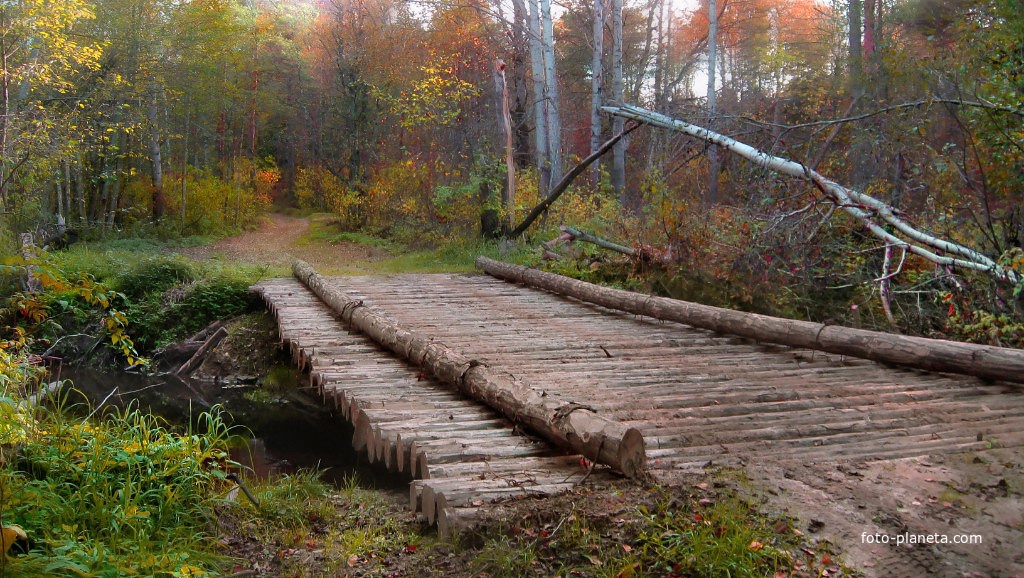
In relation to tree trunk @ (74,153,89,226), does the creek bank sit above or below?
below

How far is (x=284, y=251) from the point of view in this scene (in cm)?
1847

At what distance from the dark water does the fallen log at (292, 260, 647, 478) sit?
1.15 meters

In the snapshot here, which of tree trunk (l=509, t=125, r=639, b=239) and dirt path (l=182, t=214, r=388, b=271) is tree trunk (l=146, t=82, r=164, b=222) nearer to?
dirt path (l=182, t=214, r=388, b=271)

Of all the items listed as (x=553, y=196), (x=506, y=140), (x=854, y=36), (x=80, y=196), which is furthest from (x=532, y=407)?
(x=80, y=196)

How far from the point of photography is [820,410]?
4.72 metres

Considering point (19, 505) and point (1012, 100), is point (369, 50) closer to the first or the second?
point (1012, 100)

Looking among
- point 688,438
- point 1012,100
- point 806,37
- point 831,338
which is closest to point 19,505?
point 688,438

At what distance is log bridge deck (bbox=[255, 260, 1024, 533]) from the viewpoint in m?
3.89

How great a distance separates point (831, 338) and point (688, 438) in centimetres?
275

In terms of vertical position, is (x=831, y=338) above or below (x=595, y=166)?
below

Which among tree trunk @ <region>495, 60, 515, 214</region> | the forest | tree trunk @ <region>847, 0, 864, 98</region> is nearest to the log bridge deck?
the forest

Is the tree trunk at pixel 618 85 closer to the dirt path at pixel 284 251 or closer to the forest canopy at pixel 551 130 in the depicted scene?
the forest canopy at pixel 551 130

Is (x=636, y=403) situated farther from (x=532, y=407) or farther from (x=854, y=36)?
(x=854, y=36)

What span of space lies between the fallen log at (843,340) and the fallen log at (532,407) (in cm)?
284
